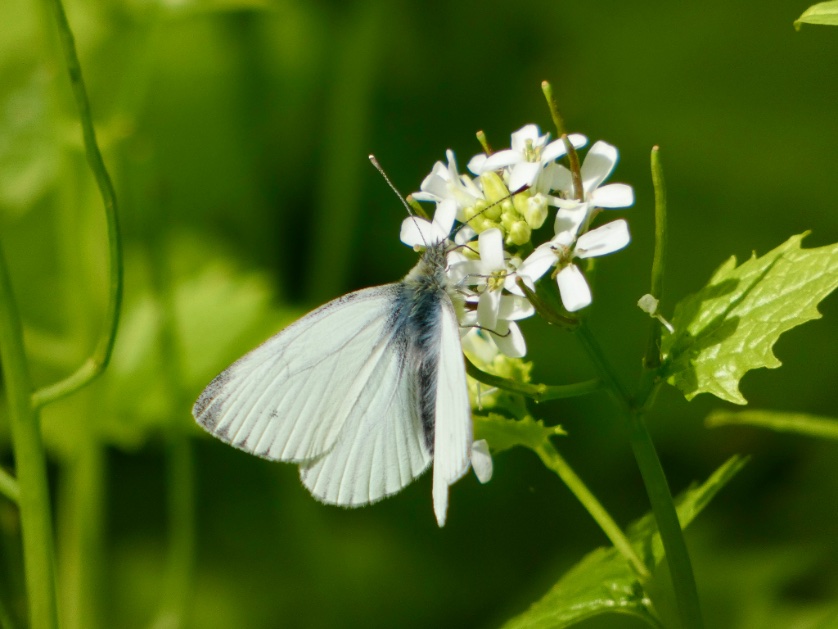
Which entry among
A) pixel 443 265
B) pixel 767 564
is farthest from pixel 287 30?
pixel 767 564

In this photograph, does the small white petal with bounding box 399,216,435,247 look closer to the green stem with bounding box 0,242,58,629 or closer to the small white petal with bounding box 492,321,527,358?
the small white petal with bounding box 492,321,527,358

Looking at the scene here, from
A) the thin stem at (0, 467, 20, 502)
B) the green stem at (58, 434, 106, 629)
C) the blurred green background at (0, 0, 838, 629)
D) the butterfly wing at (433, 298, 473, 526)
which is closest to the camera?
the butterfly wing at (433, 298, 473, 526)

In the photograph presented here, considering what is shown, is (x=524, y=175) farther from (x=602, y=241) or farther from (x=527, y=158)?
(x=602, y=241)

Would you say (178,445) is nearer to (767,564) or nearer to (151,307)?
(151,307)

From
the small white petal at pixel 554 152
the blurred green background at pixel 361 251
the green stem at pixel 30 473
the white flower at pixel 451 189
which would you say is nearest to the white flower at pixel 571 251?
the small white petal at pixel 554 152

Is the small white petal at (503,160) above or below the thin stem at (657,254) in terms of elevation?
above

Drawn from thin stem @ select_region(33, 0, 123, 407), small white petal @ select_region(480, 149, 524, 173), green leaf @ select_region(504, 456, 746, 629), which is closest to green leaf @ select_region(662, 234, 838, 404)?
green leaf @ select_region(504, 456, 746, 629)

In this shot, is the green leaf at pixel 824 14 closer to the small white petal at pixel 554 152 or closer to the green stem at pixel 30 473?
the small white petal at pixel 554 152
